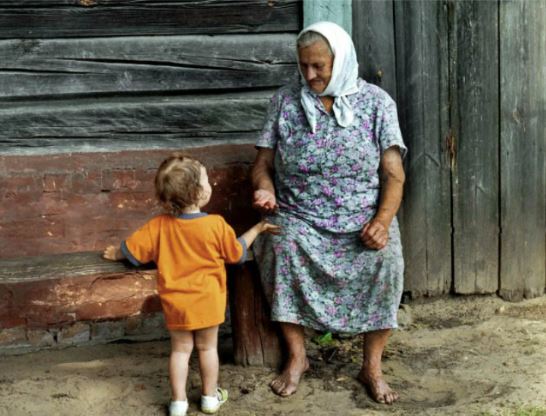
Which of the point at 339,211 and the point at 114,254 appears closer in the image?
the point at 114,254

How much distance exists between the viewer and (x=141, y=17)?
4.43 meters

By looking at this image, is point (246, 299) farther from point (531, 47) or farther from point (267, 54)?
point (531, 47)

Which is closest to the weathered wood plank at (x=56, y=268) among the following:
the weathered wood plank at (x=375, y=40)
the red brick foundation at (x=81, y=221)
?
the red brick foundation at (x=81, y=221)

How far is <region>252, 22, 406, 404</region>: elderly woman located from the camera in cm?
409

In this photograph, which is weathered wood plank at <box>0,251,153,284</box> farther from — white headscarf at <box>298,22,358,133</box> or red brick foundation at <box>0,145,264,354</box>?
white headscarf at <box>298,22,358,133</box>

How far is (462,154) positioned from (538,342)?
104 cm

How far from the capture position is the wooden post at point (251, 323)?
4270 millimetres

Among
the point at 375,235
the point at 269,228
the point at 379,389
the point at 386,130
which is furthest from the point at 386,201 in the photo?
the point at 379,389

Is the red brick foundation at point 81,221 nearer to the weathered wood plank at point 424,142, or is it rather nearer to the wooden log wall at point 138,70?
the wooden log wall at point 138,70

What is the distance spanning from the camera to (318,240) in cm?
412

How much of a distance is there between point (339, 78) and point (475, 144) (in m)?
1.25

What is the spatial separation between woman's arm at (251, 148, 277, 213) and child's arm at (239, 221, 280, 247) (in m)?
0.09

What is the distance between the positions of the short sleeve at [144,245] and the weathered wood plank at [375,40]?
Answer: 5.26 feet

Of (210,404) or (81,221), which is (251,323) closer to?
(210,404)
